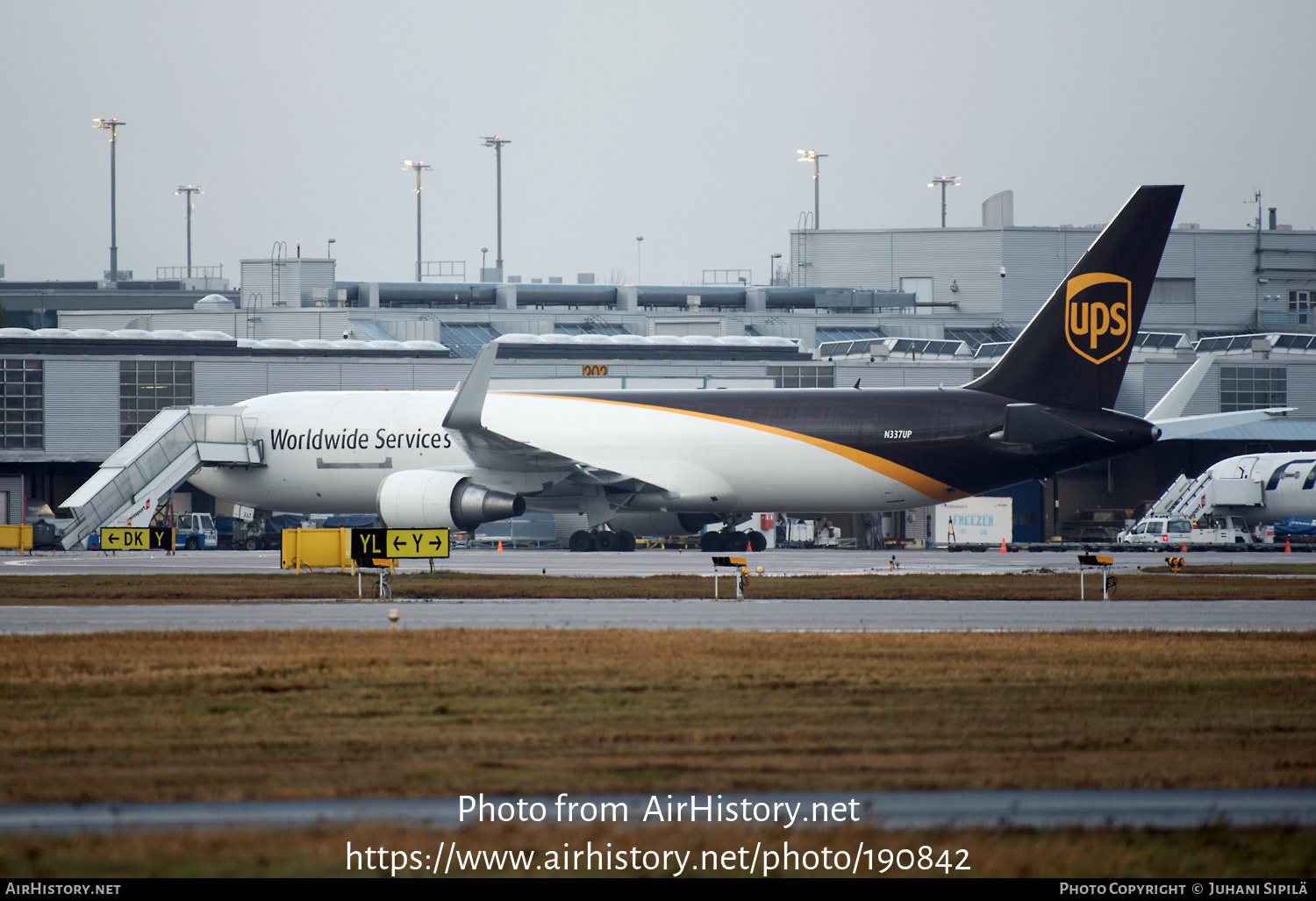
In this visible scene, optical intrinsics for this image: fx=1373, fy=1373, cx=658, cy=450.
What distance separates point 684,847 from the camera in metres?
7.30

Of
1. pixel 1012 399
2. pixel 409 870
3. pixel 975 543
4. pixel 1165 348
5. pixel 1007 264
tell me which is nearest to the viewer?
pixel 409 870

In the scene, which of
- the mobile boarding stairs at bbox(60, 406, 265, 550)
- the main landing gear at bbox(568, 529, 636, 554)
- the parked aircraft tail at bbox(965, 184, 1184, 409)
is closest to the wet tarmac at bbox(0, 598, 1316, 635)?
the parked aircraft tail at bbox(965, 184, 1184, 409)

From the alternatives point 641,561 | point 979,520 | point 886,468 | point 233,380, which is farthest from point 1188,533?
point 233,380

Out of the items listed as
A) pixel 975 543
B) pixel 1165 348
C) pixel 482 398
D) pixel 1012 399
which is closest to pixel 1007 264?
pixel 1165 348

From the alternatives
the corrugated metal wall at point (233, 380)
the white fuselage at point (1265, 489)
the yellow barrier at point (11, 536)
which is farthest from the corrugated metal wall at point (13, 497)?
the white fuselage at point (1265, 489)

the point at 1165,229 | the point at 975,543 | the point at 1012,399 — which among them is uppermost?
the point at 1165,229

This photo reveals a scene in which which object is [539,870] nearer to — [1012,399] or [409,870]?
[409,870]

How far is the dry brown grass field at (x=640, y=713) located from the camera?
906 centimetres

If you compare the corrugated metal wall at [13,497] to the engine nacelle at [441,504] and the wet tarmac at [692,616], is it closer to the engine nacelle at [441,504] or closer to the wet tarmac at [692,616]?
the engine nacelle at [441,504]

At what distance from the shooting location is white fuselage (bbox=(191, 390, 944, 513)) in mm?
40062

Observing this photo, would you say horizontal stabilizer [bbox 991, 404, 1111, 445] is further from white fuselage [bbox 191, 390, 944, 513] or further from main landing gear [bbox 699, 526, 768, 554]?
main landing gear [bbox 699, 526, 768, 554]

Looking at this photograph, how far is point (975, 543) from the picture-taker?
4969 cm

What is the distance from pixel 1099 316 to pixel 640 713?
1115 inches

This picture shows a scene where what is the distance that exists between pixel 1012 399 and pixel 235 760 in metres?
31.5
